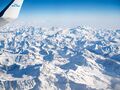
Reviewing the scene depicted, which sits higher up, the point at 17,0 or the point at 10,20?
the point at 17,0

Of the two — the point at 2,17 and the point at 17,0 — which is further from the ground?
the point at 17,0

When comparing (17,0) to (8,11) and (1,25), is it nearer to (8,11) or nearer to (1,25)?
(8,11)

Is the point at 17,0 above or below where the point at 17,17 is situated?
above

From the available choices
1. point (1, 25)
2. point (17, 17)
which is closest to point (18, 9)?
point (17, 17)

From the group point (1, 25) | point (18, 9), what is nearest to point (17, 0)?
point (18, 9)

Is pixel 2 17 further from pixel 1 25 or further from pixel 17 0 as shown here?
pixel 17 0

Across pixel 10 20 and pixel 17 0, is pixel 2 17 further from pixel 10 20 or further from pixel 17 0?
pixel 17 0
